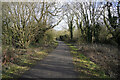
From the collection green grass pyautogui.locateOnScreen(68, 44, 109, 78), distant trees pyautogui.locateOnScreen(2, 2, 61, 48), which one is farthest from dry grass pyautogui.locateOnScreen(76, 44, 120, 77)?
distant trees pyautogui.locateOnScreen(2, 2, 61, 48)

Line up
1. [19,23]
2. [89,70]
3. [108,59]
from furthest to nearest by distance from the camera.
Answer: [19,23] < [108,59] < [89,70]

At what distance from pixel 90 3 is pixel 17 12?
32.5 feet

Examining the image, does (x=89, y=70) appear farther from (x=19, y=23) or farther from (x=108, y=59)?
(x=19, y=23)

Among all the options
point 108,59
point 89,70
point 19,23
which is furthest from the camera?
point 19,23

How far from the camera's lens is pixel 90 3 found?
46.9ft

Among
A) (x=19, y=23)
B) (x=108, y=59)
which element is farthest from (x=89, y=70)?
(x=19, y=23)

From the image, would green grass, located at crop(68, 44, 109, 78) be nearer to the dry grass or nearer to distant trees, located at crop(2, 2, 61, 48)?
the dry grass

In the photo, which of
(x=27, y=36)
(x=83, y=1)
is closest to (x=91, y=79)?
(x=27, y=36)

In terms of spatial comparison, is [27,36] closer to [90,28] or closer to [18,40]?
[18,40]

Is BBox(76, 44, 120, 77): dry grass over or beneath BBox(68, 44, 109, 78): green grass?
over

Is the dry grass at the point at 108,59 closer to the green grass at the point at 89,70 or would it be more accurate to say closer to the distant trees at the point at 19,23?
the green grass at the point at 89,70

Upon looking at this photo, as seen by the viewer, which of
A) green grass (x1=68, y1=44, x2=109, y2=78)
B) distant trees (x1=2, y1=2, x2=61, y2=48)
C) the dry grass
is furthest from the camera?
distant trees (x1=2, y1=2, x2=61, y2=48)

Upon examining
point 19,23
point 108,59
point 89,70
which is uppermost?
point 19,23

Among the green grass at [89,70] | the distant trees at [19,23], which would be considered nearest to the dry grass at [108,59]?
the green grass at [89,70]
